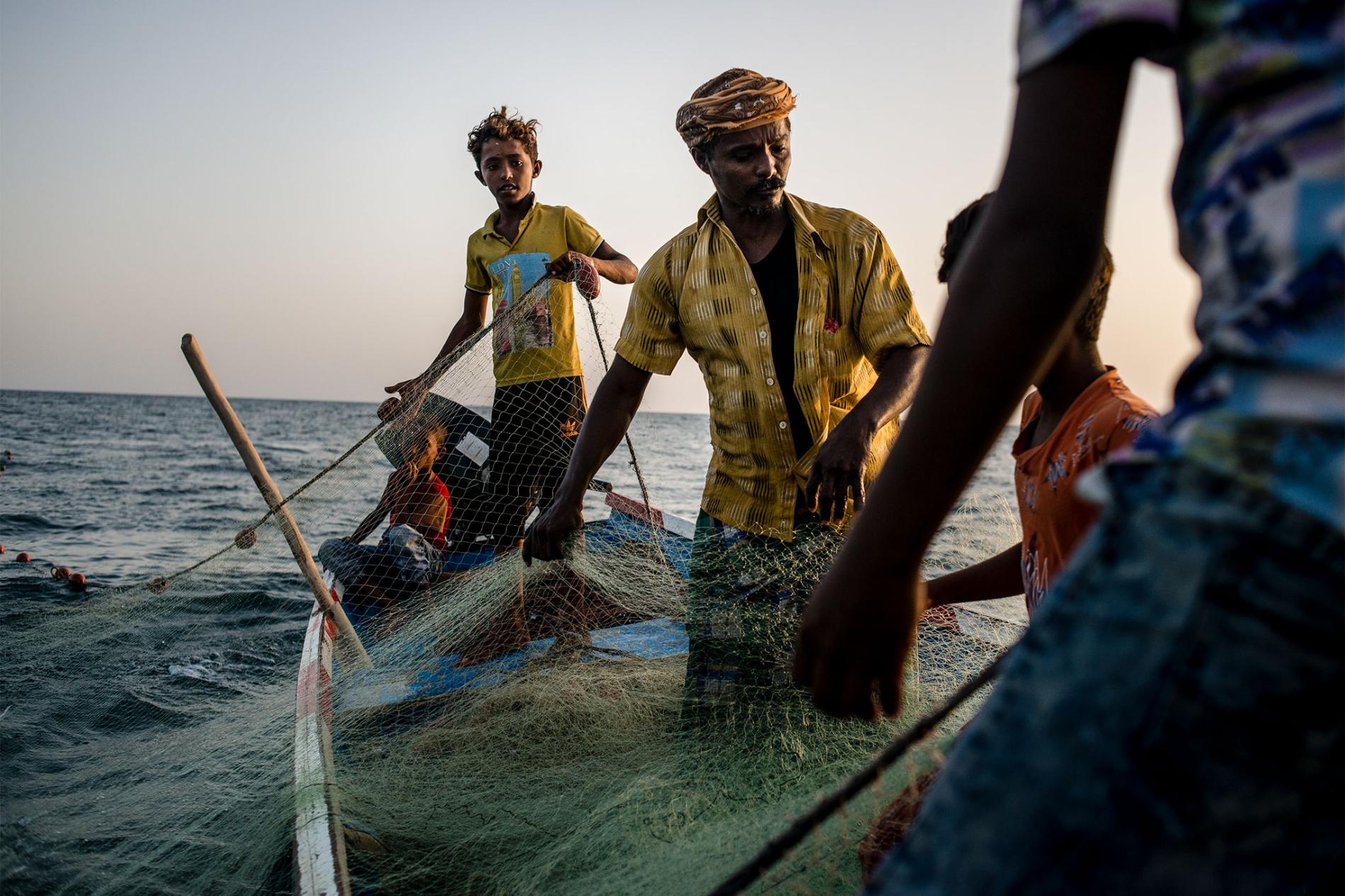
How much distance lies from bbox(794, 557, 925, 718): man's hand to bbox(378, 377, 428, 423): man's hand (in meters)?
3.95

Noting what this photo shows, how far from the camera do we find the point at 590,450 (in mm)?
3184

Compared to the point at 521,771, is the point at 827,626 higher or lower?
higher

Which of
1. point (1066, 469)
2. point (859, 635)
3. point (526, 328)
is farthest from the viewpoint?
point (526, 328)

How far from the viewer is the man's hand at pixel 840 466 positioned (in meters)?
2.51

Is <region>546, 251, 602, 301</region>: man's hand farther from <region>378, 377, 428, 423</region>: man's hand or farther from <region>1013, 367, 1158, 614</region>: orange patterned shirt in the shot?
<region>1013, 367, 1158, 614</region>: orange patterned shirt

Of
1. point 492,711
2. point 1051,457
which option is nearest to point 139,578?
point 492,711

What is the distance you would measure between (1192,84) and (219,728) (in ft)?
14.5

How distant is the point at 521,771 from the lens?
9.71 ft

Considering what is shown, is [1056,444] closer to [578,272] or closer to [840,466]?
[840,466]

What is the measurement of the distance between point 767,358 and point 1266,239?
2226 millimetres

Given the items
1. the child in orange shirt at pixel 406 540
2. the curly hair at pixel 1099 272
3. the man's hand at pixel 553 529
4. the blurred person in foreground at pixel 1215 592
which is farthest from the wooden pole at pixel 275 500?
the blurred person in foreground at pixel 1215 592

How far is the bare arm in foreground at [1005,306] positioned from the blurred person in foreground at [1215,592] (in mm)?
56

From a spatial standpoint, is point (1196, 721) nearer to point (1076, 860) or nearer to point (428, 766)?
point (1076, 860)

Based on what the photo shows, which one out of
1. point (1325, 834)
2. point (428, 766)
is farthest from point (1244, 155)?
point (428, 766)
